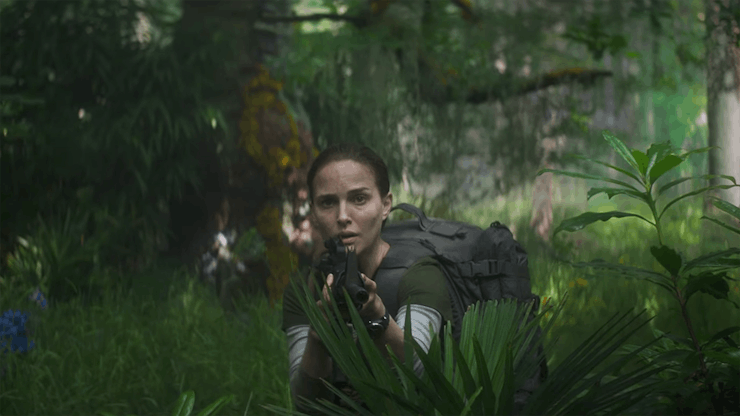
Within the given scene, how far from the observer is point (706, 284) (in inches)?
47.3

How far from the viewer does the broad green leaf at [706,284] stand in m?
1.17

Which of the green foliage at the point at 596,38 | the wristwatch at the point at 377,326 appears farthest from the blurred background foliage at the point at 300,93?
the wristwatch at the point at 377,326

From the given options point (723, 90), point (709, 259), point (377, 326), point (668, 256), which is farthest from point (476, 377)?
point (723, 90)

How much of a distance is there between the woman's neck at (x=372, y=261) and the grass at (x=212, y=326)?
58cm

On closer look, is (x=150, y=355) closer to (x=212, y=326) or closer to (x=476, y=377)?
(x=212, y=326)

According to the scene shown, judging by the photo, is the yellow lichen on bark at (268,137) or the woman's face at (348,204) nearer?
the woman's face at (348,204)

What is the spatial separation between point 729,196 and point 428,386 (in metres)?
1.38

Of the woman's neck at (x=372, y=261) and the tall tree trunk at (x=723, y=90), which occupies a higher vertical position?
the tall tree trunk at (x=723, y=90)

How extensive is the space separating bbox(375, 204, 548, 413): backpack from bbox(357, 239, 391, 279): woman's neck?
0.02 metres

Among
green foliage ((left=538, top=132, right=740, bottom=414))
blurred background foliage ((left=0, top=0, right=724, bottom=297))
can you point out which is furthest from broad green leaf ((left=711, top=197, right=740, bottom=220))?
blurred background foliage ((left=0, top=0, right=724, bottom=297))

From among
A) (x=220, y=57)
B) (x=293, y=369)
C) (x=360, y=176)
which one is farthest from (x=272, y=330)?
(x=220, y=57)

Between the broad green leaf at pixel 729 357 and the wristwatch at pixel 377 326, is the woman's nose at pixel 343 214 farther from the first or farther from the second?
the broad green leaf at pixel 729 357

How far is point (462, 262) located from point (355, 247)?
0.92 feet

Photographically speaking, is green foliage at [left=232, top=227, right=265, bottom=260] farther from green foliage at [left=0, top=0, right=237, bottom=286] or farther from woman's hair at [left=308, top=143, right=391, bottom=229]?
woman's hair at [left=308, top=143, right=391, bottom=229]
